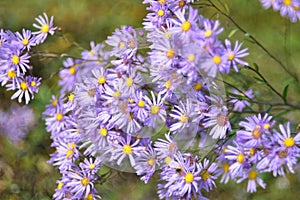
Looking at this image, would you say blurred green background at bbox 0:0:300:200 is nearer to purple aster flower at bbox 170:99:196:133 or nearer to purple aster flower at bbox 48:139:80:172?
purple aster flower at bbox 48:139:80:172

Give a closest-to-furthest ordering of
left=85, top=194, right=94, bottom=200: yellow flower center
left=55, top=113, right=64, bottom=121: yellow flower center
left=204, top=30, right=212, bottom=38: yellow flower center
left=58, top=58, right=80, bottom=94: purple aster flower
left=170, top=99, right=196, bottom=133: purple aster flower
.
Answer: left=204, top=30, right=212, bottom=38: yellow flower center < left=170, top=99, right=196, bottom=133: purple aster flower < left=85, top=194, right=94, bottom=200: yellow flower center < left=55, top=113, right=64, bottom=121: yellow flower center < left=58, top=58, right=80, bottom=94: purple aster flower

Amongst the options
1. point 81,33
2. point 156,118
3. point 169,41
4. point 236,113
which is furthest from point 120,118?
point 81,33

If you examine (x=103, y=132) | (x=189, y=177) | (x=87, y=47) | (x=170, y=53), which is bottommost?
(x=189, y=177)

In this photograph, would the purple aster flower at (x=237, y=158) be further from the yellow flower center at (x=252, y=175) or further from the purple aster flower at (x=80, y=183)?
the purple aster flower at (x=80, y=183)

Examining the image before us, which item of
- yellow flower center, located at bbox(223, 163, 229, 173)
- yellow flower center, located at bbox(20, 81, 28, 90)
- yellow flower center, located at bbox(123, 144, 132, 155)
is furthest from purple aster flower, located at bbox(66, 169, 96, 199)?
yellow flower center, located at bbox(223, 163, 229, 173)

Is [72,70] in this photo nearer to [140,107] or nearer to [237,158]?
[140,107]

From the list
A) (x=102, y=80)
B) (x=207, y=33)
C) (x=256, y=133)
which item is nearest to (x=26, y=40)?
(x=102, y=80)

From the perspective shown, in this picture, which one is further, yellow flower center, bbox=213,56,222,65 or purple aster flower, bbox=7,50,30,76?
purple aster flower, bbox=7,50,30,76

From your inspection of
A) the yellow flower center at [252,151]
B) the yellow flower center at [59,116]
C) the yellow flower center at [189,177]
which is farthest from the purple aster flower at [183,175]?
the yellow flower center at [59,116]

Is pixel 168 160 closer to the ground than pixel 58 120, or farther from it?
closer to the ground
